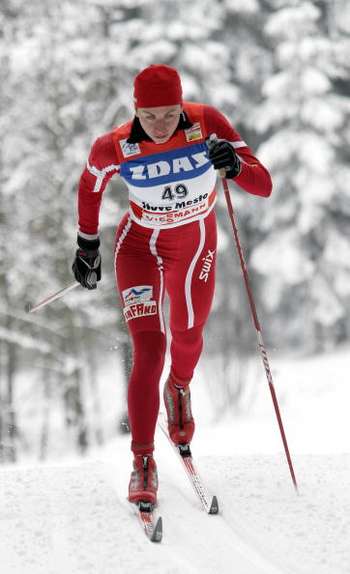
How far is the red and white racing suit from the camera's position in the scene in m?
3.58

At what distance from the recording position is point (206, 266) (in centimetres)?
395

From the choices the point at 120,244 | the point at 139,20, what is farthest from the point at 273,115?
the point at 120,244

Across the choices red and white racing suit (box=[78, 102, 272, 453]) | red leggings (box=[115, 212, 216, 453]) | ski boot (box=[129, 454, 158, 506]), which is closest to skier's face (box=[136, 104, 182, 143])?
red and white racing suit (box=[78, 102, 272, 453])

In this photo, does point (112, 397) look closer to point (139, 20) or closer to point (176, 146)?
point (139, 20)

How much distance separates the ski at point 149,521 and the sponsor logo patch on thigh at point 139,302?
0.90m

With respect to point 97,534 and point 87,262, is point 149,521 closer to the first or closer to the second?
point 97,534

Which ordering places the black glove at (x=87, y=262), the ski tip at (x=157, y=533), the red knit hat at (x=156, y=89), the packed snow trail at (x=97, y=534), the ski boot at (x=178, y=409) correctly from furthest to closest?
the ski boot at (x=178, y=409) → the black glove at (x=87, y=262) → the red knit hat at (x=156, y=89) → the ski tip at (x=157, y=533) → the packed snow trail at (x=97, y=534)

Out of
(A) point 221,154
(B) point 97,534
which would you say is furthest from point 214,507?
(A) point 221,154

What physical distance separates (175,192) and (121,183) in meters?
10.2

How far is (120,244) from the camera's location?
392cm

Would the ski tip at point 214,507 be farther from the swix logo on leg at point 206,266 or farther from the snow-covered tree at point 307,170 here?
the snow-covered tree at point 307,170

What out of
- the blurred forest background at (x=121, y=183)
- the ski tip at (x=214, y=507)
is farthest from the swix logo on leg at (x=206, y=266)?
the blurred forest background at (x=121, y=183)

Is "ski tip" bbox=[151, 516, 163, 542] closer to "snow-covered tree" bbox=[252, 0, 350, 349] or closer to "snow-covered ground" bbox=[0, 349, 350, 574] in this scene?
"snow-covered ground" bbox=[0, 349, 350, 574]

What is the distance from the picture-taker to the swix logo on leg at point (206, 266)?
3.93m
